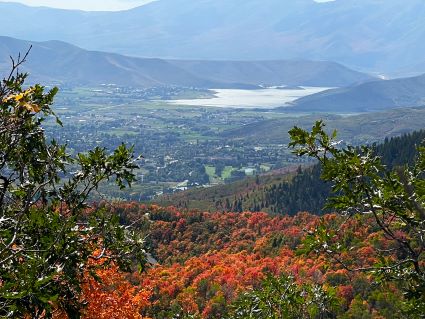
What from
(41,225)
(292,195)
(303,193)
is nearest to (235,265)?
(41,225)

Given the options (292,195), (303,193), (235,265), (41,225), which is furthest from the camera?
(303,193)

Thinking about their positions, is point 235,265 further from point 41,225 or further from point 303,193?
point 303,193

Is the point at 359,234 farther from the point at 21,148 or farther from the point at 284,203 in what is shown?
the point at 284,203

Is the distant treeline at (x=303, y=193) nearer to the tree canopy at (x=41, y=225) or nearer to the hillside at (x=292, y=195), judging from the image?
the hillside at (x=292, y=195)

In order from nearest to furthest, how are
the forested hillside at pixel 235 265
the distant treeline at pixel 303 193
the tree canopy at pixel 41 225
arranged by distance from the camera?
the tree canopy at pixel 41 225, the forested hillside at pixel 235 265, the distant treeline at pixel 303 193

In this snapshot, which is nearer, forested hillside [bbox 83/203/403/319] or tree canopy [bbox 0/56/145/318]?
tree canopy [bbox 0/56/145/318]

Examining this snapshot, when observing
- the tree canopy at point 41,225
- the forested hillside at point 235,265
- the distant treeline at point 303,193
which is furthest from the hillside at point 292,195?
the tree canopy at point 41,225

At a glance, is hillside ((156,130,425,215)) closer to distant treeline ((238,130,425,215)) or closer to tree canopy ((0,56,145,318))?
distant treeline ((238,130,425,215))

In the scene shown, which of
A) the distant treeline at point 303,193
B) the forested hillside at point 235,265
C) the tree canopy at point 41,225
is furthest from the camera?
the distant treeline at point 303,193

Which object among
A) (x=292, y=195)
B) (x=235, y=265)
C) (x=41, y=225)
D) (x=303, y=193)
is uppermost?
(x=41, y=225)

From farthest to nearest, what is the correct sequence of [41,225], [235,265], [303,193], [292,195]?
[303,193], [292,195], [235,265], [41,225]

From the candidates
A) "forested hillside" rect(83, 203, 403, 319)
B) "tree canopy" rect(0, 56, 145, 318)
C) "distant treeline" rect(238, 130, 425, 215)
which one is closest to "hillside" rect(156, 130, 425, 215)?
"distant treeline" rect(238, 130, 425, 215)
